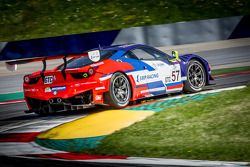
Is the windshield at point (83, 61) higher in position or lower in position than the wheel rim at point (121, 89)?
higher

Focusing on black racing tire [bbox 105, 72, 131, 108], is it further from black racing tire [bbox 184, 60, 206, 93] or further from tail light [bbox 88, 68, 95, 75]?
black racing tire [bbox 184, 60, 206, 93]

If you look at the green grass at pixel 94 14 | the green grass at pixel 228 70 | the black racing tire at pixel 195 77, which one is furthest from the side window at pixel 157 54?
the green grass at pixel 94 14

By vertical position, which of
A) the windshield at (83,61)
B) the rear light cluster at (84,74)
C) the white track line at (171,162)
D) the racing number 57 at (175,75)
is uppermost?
the windshield at (83,61)

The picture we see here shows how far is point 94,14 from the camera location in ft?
90.6

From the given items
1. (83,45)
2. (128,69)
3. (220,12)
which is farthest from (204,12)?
(128,69)

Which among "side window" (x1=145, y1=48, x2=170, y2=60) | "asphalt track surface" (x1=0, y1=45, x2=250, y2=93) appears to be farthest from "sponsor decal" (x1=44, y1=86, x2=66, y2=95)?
"asphalt track surface" (x1=0, y1=45, x2=250, y2=93)

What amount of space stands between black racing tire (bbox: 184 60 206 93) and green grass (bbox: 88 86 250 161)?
2193 mm

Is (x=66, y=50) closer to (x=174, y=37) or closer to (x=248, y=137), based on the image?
(x=174, y=37)

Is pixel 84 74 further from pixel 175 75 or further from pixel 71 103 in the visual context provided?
pixel 175 75

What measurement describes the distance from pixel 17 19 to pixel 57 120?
1827 centimetres

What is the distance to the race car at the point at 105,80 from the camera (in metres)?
10.6

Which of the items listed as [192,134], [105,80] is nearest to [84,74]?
[105,80]

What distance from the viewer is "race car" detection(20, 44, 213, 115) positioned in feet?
34.7

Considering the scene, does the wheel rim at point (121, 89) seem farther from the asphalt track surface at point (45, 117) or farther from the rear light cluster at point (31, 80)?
the rear light cluster at point (31, 80)
